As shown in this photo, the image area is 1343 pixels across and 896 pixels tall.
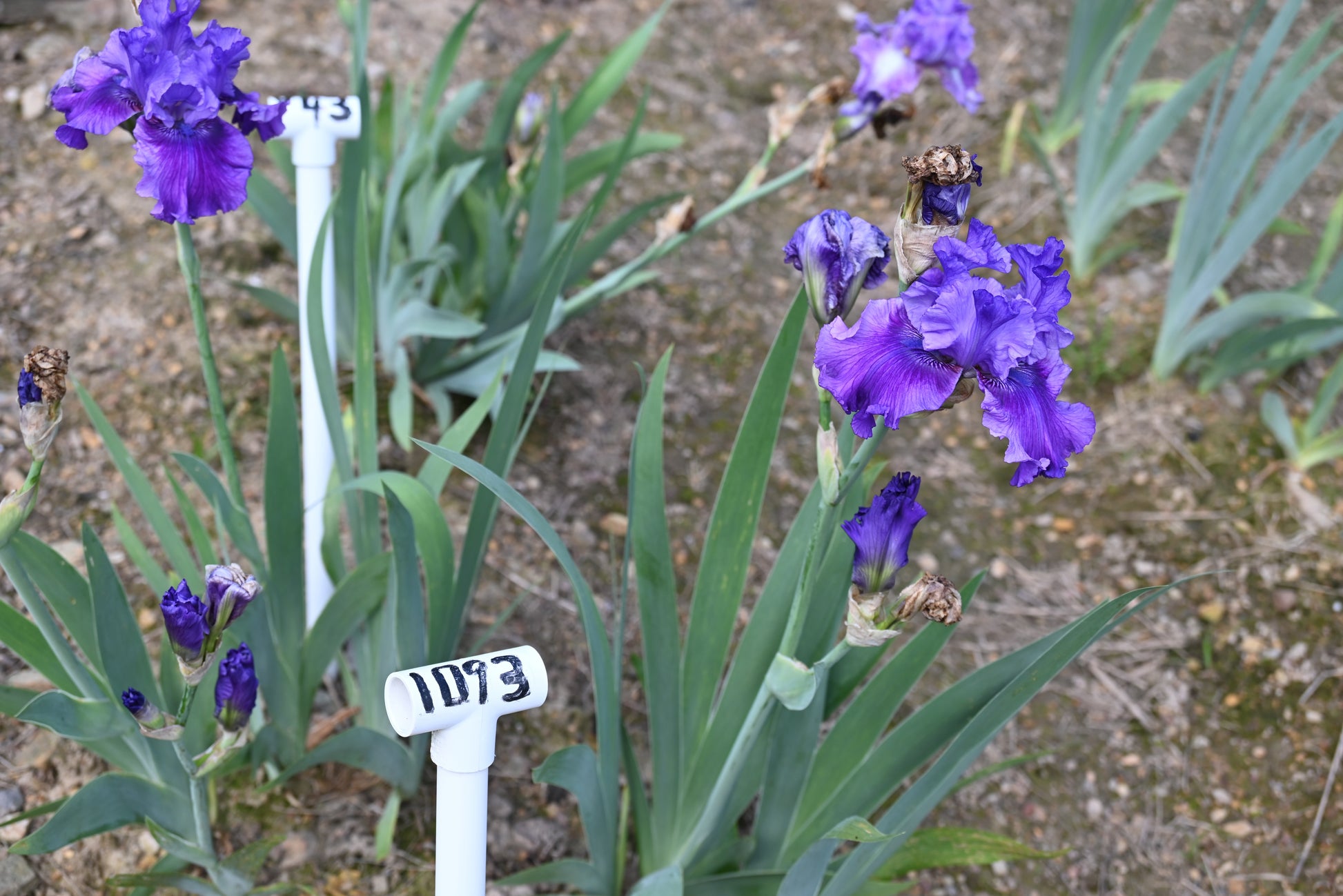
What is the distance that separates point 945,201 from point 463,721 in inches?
20.8

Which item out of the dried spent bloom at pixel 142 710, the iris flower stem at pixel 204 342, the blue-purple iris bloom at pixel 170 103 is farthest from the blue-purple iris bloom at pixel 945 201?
the dried spent bloom at pixel 142 710

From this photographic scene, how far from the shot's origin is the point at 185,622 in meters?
0.89

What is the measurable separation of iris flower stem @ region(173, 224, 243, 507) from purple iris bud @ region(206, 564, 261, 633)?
0.79 ft

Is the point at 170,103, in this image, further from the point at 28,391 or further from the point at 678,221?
the point at 678,221

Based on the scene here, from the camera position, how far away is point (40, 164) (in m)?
2.15

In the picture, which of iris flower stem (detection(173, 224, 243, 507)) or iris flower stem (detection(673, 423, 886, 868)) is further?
iris flower stem (detection(173, 224, 243, 507))

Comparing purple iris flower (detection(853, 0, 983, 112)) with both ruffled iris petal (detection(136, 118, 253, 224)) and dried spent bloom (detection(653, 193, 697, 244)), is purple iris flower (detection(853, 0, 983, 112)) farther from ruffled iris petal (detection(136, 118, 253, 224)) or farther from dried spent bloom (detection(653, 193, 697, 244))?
ruffled iris petal (detection(136, 118, 253, 224))

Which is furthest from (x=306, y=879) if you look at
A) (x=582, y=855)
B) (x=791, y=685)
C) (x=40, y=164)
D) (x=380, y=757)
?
(x=40, y=164)

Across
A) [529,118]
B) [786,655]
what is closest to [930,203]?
[786,655]

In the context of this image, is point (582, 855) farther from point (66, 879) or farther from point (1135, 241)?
point (1135, 241)

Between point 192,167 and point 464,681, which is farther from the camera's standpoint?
point 192,167

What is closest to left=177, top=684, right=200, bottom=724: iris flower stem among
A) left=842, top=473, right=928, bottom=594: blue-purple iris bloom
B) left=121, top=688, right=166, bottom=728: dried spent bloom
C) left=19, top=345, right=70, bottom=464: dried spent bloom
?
left=121, top=688, right=166, bottom=728: dried spent bloom

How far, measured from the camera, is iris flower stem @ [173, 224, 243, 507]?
1019 mm

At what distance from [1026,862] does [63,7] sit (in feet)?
8.87
